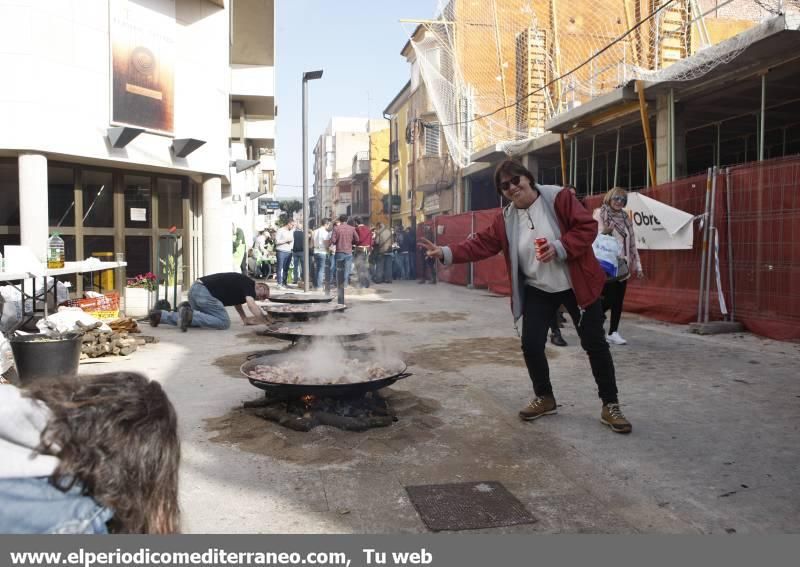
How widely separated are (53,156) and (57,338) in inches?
275

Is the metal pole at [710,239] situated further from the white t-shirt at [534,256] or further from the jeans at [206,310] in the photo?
the jeans at [206,310]

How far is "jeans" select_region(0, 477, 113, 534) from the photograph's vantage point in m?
1.35

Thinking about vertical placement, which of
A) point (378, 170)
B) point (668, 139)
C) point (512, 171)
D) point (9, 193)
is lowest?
point (512, 171)

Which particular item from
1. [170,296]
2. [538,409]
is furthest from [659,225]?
[170,296]

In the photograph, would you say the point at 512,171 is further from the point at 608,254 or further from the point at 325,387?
the point at 608,254

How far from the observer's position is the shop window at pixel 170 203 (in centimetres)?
1409

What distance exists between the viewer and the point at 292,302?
29.2ft

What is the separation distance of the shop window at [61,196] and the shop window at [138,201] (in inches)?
50.0

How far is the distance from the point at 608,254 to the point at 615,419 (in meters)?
3.26

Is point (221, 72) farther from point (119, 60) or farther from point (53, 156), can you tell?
point (53, 156)

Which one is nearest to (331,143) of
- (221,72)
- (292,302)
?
(221,72)

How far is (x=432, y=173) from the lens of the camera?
28.3 meters

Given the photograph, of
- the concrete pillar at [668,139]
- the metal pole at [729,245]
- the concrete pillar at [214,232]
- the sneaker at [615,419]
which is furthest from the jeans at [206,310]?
the concrete pillar at [668,139]

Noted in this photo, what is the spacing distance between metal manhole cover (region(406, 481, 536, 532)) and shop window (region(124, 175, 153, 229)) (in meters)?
11.7
